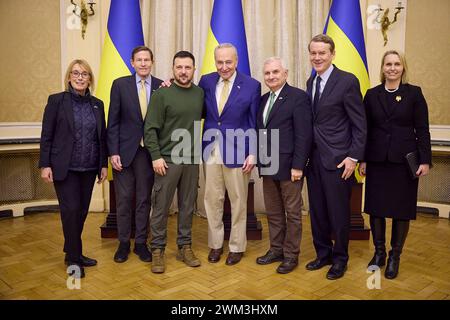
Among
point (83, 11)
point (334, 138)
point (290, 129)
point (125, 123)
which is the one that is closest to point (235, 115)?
point (290, 129)

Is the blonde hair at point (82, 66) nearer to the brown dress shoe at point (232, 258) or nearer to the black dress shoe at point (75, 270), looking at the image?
the black dress shoe at point (75, 270)

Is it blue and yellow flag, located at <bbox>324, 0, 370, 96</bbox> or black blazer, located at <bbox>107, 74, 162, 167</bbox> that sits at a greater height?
blue and yellow flag, located at <bbox>324, 0, 370, 96</bbox>

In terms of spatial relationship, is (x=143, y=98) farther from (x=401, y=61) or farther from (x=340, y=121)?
(x=401, y=61)

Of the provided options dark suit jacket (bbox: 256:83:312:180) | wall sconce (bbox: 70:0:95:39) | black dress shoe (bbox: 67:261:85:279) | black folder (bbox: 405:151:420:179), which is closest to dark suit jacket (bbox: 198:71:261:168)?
dark suit jacket (bbox: 256:83:312:180)

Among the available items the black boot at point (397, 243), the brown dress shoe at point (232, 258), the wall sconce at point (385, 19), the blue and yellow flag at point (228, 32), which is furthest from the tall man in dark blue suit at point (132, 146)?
the wall sconce at point (385, 19)

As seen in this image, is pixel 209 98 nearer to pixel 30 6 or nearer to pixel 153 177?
pixel 153 177

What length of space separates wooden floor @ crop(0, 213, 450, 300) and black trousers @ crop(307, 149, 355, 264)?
0.56 feet

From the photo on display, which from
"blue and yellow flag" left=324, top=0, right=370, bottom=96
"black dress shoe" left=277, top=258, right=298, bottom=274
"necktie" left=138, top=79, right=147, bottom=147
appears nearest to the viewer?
"black dress shoe" left=277, top=258, right=298, bottom=274

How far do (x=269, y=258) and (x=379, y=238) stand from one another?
2.39 ft

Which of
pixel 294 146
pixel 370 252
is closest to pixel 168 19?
pixel 294 146

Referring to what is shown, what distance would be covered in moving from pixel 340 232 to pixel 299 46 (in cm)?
220

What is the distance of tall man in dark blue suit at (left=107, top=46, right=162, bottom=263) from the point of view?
2.72 m

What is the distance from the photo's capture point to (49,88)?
14.0 feet

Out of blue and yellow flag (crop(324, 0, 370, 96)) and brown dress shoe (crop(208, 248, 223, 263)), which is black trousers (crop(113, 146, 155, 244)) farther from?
blue and yellow flag (crop(324, 0, 370, 96))
